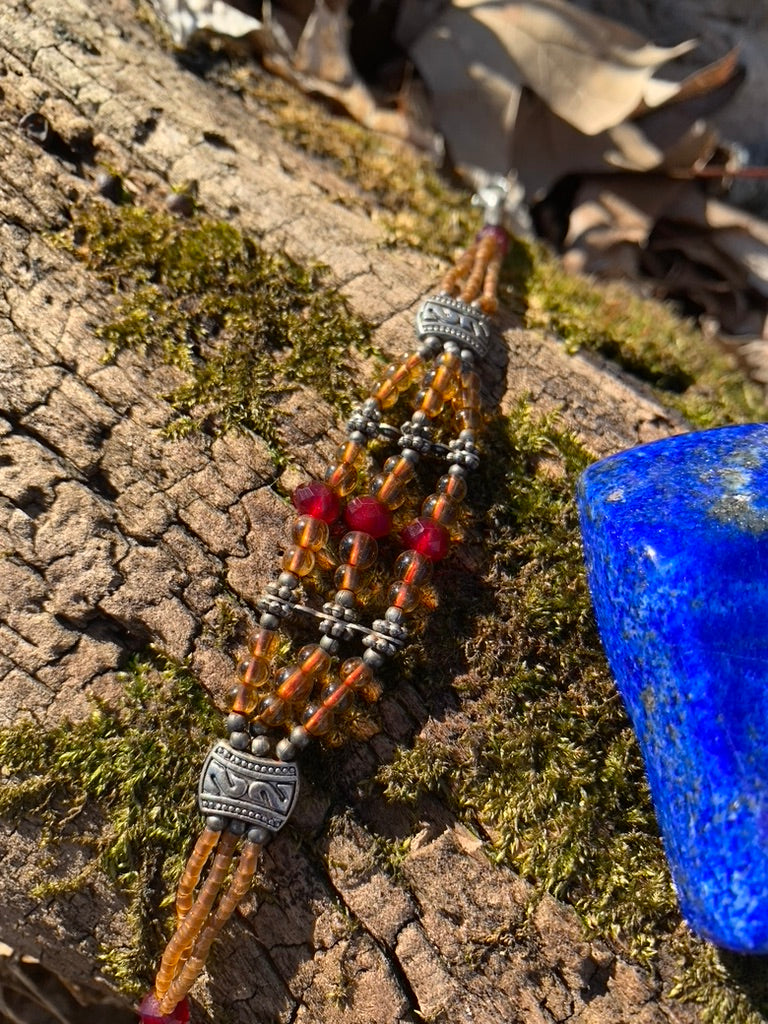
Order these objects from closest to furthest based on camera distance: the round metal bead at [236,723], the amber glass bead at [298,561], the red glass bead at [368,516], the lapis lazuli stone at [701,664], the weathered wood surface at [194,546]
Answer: the lapis lazuli stone at [701,664] → the weathered wood surface at [194,546] → the round metal bead at [236,723] → the amber glass bead at [298,561] → the red glass bead at [368,516]

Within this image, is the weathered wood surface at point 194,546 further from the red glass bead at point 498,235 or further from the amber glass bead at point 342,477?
the red glass bead at point 498,235

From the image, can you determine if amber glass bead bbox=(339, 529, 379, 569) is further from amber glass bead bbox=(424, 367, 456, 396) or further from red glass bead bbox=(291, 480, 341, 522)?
amber glass bead bbox=(424, 367, 456, 396)

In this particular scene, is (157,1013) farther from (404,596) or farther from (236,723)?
(404,596)

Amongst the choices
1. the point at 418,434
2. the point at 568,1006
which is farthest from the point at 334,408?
the point at 568,1006

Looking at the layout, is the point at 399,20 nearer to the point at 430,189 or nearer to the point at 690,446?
the point at 430,189

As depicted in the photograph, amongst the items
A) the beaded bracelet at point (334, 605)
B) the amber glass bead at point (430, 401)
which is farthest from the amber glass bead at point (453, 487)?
the amber glass bead at point (430, 401)

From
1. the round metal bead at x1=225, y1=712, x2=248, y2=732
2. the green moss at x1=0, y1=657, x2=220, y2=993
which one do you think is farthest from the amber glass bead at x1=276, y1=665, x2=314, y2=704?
the green moss at x1=0, y1=657, x2=220, y2=993
